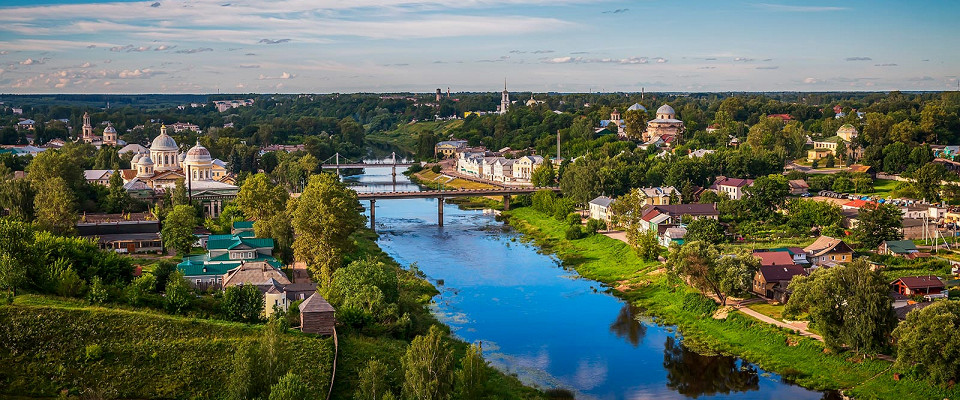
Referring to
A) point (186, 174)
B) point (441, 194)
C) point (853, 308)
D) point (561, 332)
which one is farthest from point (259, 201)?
point (853, 308)

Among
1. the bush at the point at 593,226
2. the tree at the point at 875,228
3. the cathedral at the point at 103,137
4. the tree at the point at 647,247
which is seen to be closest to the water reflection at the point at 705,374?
the tree at the point at 647,247

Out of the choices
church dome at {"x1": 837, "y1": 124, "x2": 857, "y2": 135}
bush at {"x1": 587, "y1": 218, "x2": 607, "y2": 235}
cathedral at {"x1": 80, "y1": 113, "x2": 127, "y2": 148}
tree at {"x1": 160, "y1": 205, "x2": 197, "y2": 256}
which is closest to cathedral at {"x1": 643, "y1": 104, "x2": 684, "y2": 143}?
church dome at {"x1": 837, "y1": 124, "x2": 857, "y2": 135}

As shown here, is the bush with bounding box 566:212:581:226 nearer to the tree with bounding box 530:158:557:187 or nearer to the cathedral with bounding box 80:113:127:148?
the tree with bounding box 530:158:557:187

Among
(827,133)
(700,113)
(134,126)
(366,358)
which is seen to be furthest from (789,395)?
(134,126)

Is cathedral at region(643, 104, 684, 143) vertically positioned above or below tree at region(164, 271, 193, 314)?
above

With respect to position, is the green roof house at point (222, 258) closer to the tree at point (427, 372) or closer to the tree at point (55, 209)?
the tree at point (55, 209)

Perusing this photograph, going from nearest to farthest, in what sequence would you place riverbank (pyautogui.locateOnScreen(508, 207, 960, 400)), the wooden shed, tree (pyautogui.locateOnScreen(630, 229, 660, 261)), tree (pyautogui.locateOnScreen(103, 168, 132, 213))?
the wooden shed < riverbank (pyautogui.locateOnScreen(508, 207, 960, 400)) < tree (pyautogui.locateOnScreen(630, 229, 660, 261)) < tree (pyautogui.locateOnScreen(103, 168, 132, 213))
